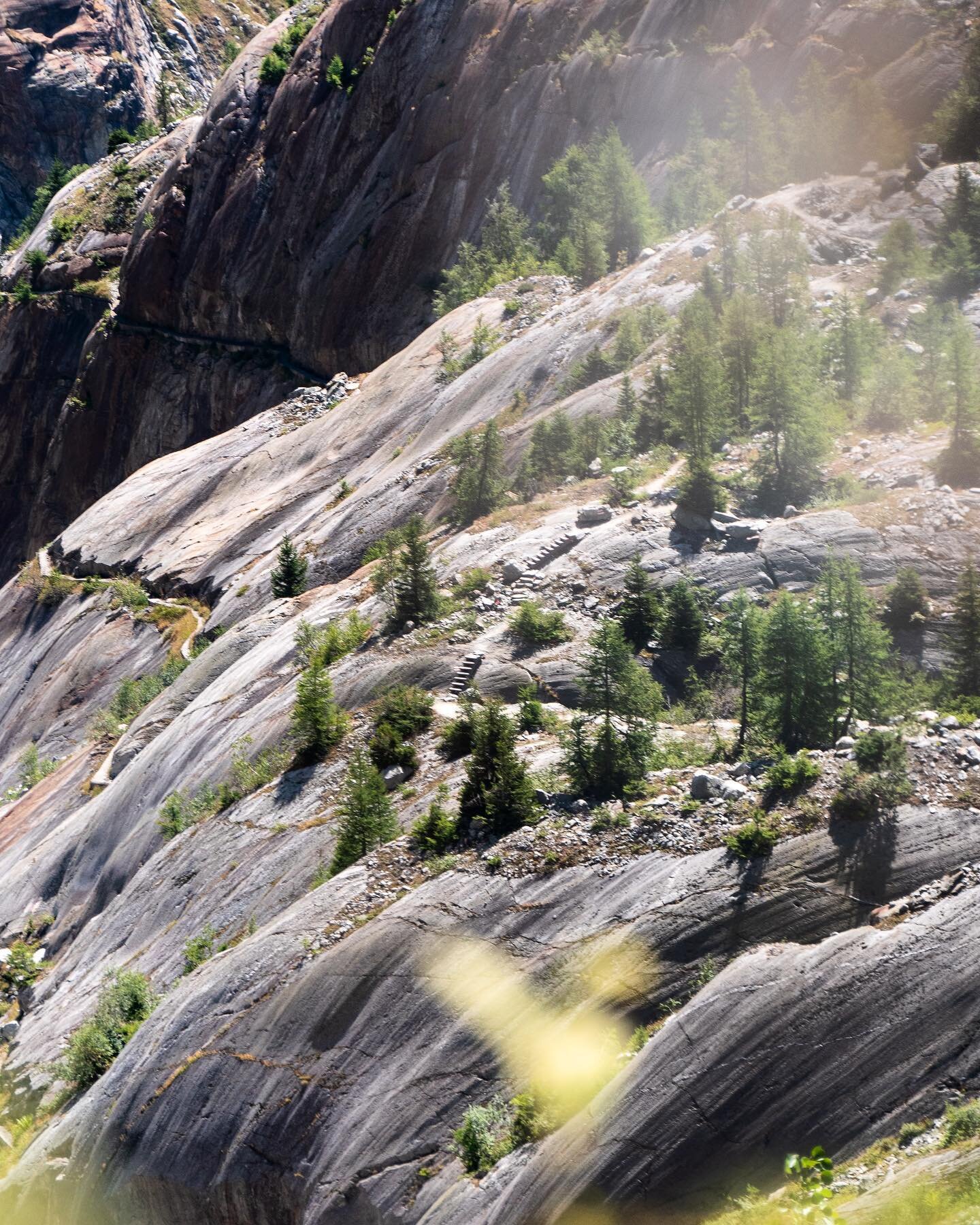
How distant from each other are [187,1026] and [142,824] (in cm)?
801

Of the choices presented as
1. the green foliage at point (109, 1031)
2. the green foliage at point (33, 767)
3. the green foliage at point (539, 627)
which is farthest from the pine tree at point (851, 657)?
the green foliage at point (33, 767)

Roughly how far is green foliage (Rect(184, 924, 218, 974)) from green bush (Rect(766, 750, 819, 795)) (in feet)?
30.1

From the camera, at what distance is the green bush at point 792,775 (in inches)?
560

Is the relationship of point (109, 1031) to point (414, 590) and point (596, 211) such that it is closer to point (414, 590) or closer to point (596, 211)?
point (414, 590)

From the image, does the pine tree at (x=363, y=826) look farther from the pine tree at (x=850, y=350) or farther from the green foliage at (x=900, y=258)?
the green foliage at (x=900, y=258)

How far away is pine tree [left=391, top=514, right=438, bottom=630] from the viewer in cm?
Answer: 2127

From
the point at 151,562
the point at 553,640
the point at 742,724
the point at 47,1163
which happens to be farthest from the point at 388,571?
the point at 151,562

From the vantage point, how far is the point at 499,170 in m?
49.7

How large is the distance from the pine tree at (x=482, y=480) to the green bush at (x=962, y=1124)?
16.9 m

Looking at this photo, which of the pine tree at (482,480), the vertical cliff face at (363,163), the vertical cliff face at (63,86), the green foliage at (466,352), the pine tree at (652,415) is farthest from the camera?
the vertical cliff face at (63,86)

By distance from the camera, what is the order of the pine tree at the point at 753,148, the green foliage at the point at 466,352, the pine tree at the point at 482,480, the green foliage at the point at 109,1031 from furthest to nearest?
1. the pine tree at the point at 753,148
2. the green foliage at the point at 466,352
3. the pine tree at the point at 482,480
4. the green foliage at the point at 109,1031

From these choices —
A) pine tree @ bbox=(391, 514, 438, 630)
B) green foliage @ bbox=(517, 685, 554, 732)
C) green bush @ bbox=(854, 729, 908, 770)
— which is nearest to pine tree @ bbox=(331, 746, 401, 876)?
green foliage @ bbox=(517, 685, 554, 732)

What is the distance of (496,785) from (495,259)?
32.4 m

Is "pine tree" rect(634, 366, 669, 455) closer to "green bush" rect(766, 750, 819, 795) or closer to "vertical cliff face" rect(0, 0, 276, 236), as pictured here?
"green bush" rect(766, 750, 819, 795)
